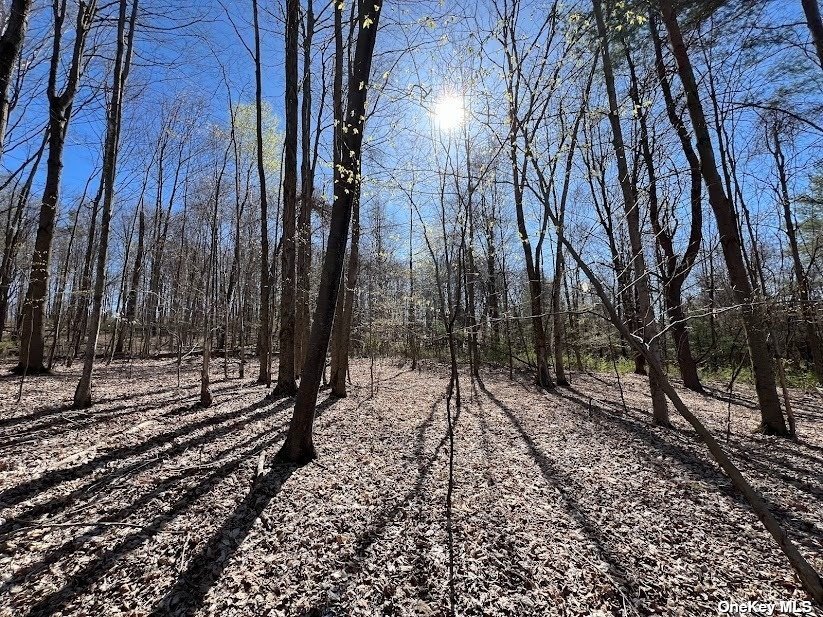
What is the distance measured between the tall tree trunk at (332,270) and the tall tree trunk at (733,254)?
4.69 m

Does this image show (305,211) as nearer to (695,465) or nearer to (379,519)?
(379,519)

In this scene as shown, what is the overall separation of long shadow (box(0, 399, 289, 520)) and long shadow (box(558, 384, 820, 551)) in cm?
581

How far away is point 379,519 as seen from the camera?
2.97m

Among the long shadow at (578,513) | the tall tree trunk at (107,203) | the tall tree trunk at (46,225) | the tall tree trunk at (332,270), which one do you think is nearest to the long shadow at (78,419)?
the tall tree trunk at (107,203)

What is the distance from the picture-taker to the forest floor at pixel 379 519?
214 cm

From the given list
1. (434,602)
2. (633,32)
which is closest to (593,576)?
(434,602)

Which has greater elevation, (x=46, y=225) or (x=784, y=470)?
(x=46, y=225)

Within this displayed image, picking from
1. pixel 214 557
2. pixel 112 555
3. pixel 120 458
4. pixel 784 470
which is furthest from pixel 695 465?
pixel 120 458

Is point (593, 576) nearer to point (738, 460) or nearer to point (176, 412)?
point (738, 460)

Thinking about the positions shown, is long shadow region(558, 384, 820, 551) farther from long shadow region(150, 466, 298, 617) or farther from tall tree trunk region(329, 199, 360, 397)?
tall tree trunk region(329, 199, 360, 397)

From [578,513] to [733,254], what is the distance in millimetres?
5023

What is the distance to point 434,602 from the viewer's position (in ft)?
6.95

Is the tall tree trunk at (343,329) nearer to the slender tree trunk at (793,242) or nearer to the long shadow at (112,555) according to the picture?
the long shadow at (112,555)

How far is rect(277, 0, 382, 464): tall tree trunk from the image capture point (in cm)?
376
